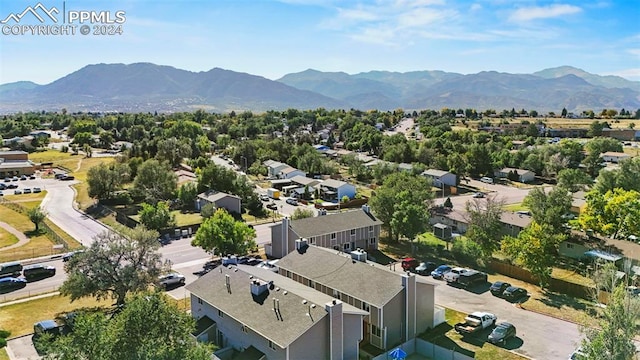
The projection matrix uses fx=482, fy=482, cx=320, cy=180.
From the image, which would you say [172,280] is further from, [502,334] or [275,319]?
[502,334]

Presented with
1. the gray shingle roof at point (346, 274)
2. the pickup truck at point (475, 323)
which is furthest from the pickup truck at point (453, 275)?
the gray shingle roof at point (346, 274)

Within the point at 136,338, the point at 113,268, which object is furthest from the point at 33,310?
the point at 136,338

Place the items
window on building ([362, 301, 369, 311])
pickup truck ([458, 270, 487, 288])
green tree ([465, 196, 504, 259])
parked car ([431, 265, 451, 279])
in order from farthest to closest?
green tree ([465, 196, 504, 259]) < parked car ([431, 265, 451, 279]) < pickup truck ([458, 270, 487, 288]) < window on building ([362, 301, 369, 311])

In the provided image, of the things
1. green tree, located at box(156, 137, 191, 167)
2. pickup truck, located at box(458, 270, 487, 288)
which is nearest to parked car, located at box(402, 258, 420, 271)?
pickup truck, located at box(458, 270, 487, 288)

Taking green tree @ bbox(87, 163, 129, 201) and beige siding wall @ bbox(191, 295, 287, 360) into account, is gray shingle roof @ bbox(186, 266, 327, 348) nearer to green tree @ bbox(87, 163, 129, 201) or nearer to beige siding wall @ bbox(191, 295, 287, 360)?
beige siding wall @ bbox(191, 295, 287, 360)

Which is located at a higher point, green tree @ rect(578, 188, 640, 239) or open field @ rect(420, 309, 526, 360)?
green tree @ rect(578, 188, 640, 239)

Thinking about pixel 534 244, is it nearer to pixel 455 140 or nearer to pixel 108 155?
pixel 455 140

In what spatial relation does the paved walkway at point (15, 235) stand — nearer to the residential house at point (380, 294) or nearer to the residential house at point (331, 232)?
the residential house at point (331, 232)

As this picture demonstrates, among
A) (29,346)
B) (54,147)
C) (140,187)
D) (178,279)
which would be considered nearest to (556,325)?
(178,279)
